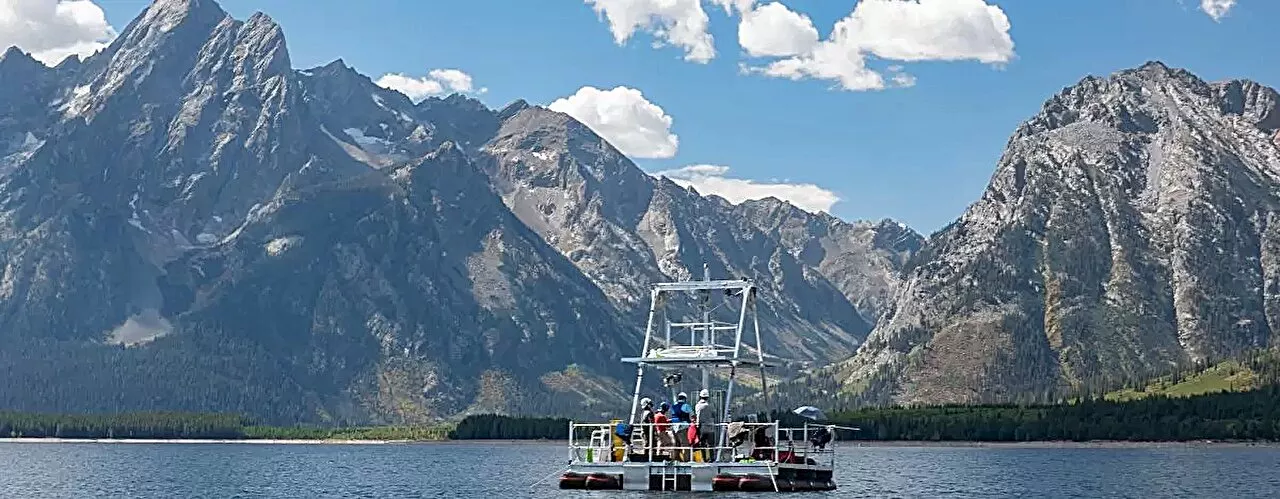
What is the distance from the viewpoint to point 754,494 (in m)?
123

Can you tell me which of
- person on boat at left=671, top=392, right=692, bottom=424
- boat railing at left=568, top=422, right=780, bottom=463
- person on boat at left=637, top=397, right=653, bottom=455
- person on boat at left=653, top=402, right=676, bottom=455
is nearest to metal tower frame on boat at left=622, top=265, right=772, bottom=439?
person on boat at left=637, top=397, right=653, bottom=455

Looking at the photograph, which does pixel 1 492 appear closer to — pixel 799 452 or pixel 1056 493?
pixel 799 452

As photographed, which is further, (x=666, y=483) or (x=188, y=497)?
(x=188, y=497)

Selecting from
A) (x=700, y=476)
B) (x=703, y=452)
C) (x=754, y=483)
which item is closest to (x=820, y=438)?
(x=754, y=483)

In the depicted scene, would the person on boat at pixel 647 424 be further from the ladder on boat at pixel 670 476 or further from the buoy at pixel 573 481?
the buoy at pixel 573 481

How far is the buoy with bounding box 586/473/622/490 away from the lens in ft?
422

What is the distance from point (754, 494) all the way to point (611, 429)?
14.7m

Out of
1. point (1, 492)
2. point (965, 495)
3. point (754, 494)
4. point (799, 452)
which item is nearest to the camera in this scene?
point (754, 494)

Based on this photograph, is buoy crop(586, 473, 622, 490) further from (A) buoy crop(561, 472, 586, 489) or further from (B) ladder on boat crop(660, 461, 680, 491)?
(B) ladder on boat crop(660, 461, 680, 491)

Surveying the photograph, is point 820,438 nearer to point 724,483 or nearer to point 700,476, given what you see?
point 724,483

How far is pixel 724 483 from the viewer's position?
407 ft

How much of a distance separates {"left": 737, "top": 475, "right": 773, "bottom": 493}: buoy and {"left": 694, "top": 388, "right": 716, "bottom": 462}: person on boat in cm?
358

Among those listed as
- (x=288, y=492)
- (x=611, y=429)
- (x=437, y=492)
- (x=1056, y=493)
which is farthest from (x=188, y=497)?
(x=1056, y=493)

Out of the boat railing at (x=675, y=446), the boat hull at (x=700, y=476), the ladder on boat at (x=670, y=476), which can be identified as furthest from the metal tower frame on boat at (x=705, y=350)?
the ladder on boat at (x=670, y=476)
